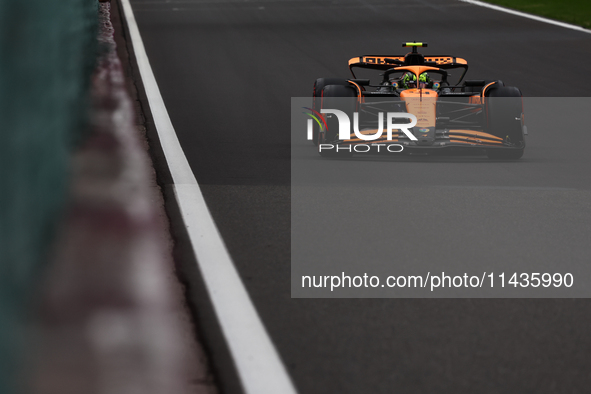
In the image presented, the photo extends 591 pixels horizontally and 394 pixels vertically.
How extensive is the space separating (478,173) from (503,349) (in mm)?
4378

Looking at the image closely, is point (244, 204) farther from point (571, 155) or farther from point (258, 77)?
point (258, 77)

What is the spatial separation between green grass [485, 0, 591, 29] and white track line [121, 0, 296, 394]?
18.7 meters

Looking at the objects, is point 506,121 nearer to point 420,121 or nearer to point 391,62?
point 420,121

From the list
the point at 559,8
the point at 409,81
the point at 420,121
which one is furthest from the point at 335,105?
the point at 559,8

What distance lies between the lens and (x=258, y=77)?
1466cm

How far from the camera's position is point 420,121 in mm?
8469

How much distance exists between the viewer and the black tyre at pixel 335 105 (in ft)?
28.6

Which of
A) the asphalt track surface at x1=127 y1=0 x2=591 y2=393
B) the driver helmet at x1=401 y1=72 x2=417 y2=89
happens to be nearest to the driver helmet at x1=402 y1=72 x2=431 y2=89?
the driver helmet at x1=401 y1=72 x2=417 y2=89

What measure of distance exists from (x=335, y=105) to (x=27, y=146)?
5.04 metres

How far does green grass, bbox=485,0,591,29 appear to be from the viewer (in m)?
23.9

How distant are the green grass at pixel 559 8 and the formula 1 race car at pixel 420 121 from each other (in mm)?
14891

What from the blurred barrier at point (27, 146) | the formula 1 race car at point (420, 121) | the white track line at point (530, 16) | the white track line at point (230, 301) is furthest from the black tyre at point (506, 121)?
the white track line at point (530, 16)

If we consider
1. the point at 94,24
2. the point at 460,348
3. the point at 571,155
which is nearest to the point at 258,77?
the point at 94,24

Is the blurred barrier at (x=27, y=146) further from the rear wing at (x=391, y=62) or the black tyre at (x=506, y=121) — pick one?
Result: the rear wing at (x=391, y=62)
